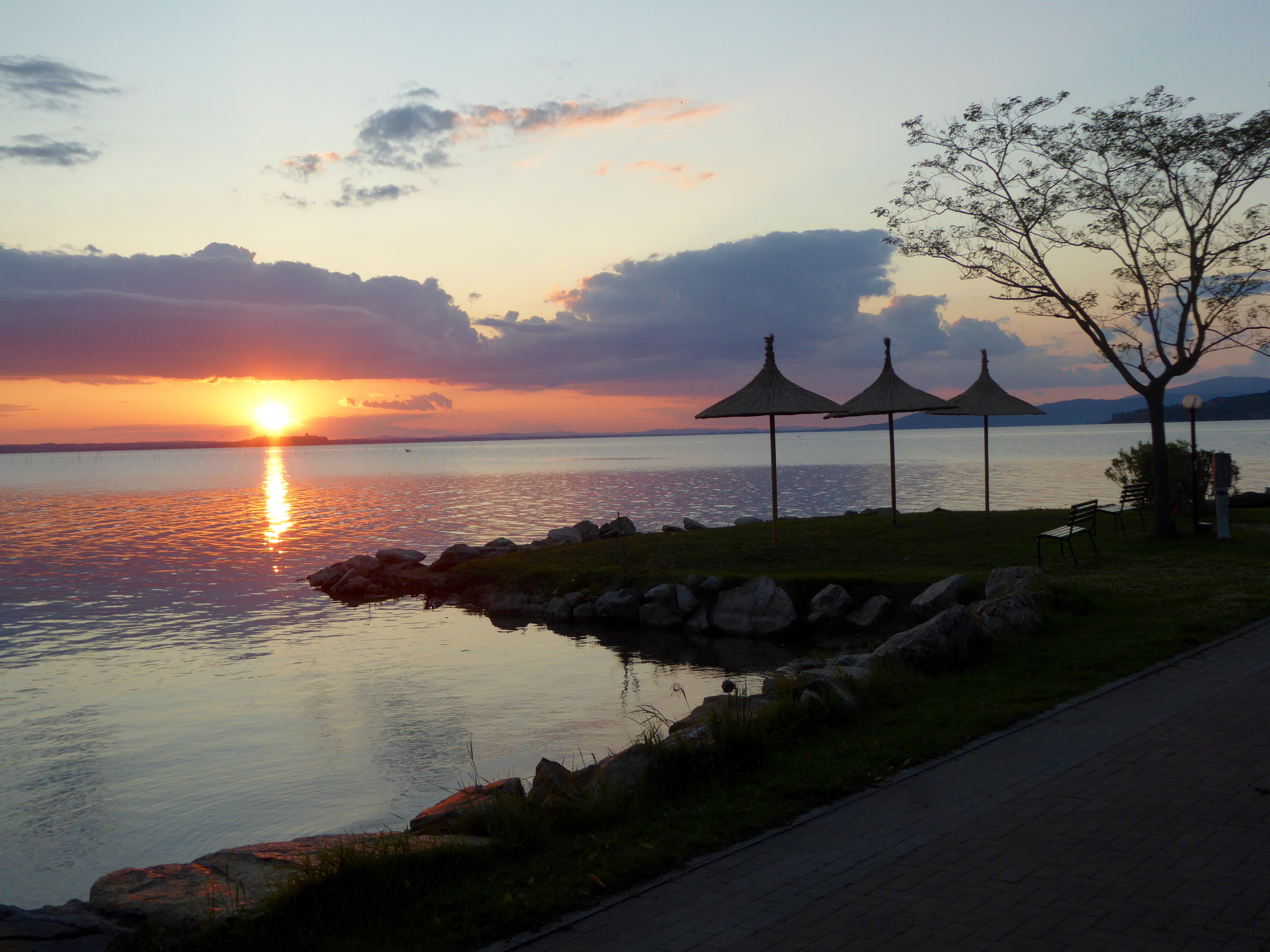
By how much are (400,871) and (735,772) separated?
2755mm

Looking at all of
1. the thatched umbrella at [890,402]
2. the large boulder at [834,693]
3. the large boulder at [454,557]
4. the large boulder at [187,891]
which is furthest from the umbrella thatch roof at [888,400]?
the large boulder at [187,891]

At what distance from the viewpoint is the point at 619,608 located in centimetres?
1977

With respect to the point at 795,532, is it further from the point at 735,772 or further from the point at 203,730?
the point at 735,772

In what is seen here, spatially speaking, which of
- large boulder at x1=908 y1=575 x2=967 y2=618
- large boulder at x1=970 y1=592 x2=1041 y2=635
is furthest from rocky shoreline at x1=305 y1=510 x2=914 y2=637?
large boulder at x1=970 y1=592 x2=1041 y2=635

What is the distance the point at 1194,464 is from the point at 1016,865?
18.9 metres

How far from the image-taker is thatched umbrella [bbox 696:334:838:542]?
20609 millimetres

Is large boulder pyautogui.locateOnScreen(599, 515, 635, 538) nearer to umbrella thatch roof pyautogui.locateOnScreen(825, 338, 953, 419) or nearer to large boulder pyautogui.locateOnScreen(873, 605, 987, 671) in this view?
umbrella thatch roof pyautogui.locateOnScreen(825, 338, 953, 419)

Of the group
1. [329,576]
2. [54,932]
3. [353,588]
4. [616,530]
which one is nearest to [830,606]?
[616,530]

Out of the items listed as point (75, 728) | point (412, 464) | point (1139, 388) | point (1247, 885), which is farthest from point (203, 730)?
point (412, 464)

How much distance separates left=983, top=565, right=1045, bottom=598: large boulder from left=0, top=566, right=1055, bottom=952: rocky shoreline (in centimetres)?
3

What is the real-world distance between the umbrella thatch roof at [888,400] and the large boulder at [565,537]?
9.31m

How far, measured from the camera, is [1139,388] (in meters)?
19.0

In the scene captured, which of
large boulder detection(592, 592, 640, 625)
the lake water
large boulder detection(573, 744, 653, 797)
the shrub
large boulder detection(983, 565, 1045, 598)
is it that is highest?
the shrub

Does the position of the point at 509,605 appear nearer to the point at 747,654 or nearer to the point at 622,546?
the point at 622,546
